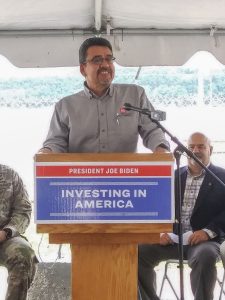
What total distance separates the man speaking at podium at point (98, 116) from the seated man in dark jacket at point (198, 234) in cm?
102

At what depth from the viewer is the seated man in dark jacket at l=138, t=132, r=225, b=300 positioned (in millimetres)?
2931

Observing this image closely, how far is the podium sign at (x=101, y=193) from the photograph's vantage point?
1.70m

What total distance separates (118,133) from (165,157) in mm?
704

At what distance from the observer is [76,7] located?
11.5 feet

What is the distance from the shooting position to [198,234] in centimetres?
312

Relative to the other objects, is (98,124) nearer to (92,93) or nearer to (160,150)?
(92,93)

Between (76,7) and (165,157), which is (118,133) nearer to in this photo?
(165,157)

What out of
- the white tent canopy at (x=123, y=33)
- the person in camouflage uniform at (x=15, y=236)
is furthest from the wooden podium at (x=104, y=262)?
the white tent canopy at (x=123, y=33)

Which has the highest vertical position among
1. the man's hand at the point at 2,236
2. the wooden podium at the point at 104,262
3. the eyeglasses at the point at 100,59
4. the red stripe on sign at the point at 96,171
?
the eyeglasses at the point at 100,59

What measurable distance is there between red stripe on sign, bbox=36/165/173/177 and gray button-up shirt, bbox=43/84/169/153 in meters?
0.63

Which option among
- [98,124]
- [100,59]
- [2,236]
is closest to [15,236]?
[2,236]

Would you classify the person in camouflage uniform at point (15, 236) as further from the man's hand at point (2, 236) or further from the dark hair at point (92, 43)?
the dark hair at point (92, 43)

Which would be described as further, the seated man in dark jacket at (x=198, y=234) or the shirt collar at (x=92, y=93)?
the seated man in dark jacket at (x=198, y=234)

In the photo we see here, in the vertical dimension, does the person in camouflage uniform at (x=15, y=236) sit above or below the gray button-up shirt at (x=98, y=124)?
below
